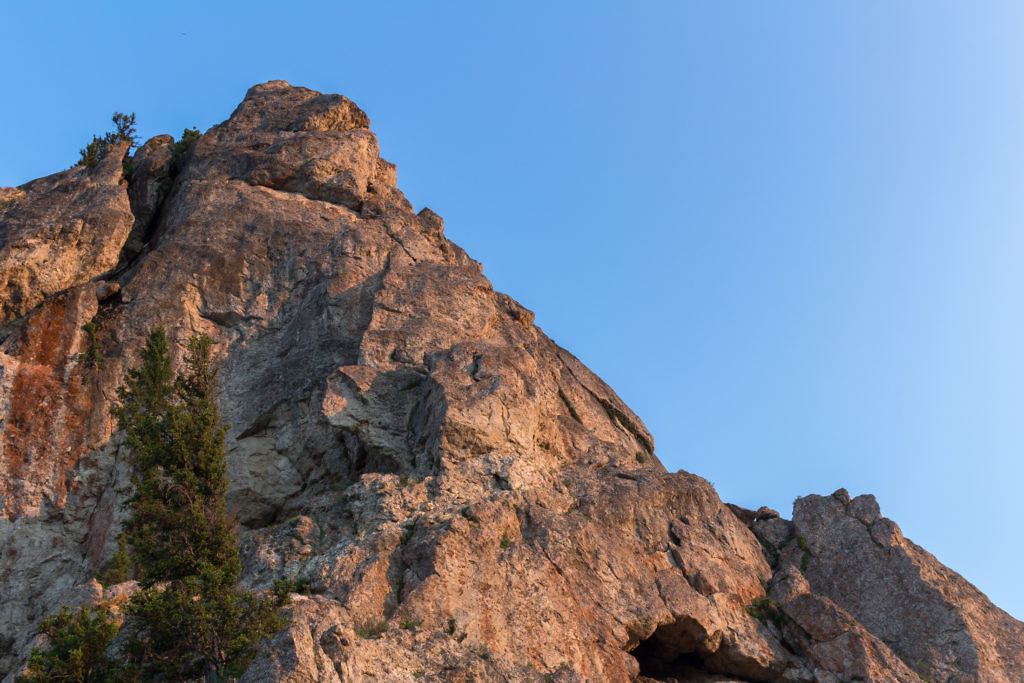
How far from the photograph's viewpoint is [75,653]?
2825 cm

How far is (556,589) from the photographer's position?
115ft

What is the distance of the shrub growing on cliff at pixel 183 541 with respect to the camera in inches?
1158

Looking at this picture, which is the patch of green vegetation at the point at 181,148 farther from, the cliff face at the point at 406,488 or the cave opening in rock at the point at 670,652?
the cave opening in rock at the point at 670,652

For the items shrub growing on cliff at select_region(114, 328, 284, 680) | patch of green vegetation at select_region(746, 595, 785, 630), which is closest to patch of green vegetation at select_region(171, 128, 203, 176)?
shrub growing on cliff at select_region(114, 328, 284, 680)

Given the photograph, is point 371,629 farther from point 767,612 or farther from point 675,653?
point 767,612

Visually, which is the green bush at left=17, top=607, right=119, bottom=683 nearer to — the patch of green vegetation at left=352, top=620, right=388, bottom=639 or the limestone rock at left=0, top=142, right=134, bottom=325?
the patch of green vegetation at left=352, top=620, right=388, bottom=639

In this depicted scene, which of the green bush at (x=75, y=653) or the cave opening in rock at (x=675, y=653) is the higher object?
the cave opening in rock at (x=675, y=653)

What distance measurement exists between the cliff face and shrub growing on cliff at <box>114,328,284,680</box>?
68.7 inches

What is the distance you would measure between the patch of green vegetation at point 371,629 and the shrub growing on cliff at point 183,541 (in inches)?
96.6

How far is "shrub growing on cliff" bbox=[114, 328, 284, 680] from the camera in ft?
96.5

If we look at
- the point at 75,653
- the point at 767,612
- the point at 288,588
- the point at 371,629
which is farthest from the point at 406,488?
the point at 767,612

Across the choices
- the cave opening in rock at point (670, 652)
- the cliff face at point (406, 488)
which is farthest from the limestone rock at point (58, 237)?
the cave opening in rock at point (670, 652)

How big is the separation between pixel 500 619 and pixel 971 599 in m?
22.6

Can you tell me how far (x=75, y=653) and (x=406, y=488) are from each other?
1266 cm
